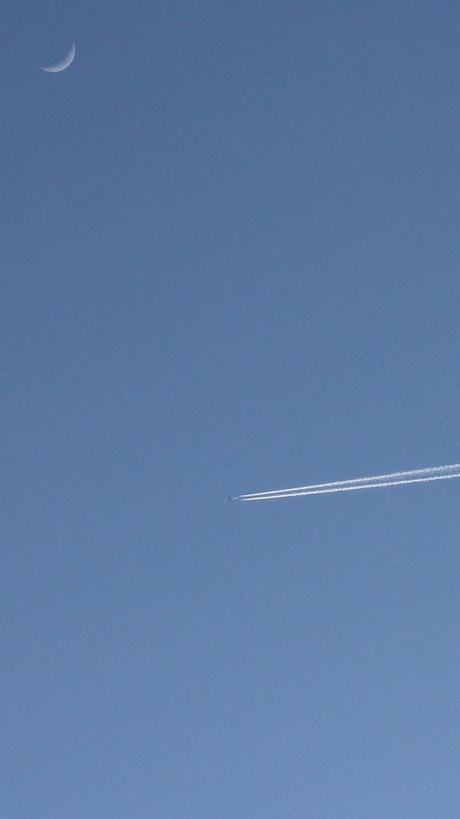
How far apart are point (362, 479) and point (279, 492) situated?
739 centimetres

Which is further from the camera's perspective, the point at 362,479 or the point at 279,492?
the point at 279,492

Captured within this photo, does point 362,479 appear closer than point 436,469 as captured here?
No

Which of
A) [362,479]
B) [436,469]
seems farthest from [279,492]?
[436,469]

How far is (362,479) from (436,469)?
617 centimetres

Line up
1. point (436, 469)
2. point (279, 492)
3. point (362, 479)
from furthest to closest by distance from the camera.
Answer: point (279, 492) → point (362, 479) → point (436, 469)

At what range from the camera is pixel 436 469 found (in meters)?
31.9

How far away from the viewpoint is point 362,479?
36.6m

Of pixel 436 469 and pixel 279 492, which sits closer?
pixel 436 469

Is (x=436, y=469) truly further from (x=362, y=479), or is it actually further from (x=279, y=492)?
(x=279, y=492)

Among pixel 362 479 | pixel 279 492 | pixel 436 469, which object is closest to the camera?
pixel 436 469

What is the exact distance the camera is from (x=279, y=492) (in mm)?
40500
